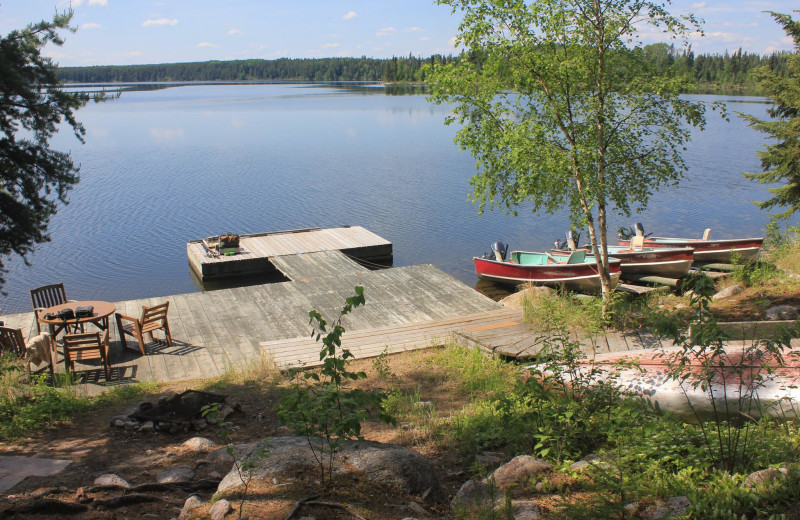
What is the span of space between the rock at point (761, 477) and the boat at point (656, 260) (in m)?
13.5

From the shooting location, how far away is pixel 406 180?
110ft

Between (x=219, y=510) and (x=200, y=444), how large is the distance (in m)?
2.11

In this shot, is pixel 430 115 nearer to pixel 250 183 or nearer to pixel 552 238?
pixel 250 183

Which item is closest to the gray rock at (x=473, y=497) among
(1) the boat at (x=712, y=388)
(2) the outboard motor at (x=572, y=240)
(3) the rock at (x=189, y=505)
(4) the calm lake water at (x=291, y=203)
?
(1) the boat at (x=712, y=388)

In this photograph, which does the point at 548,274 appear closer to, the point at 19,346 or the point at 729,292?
the point at 729,292

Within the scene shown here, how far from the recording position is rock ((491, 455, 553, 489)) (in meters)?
4.28

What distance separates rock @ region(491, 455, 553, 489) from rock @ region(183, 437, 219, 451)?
2.75 metres

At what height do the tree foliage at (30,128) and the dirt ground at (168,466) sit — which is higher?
the tree foliage at (30,128)

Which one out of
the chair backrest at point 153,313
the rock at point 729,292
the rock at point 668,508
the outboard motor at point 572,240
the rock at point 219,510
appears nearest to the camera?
the rock at point 668,508

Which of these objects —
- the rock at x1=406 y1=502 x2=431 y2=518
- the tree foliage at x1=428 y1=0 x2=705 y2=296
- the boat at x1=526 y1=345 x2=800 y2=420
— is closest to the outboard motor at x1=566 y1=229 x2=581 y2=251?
the tree foliage at x1=428 y1=0 x2=705 y2=296

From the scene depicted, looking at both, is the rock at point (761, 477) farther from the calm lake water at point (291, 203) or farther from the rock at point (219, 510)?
the calm lake water at point (291, 203)

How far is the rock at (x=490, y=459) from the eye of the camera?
4.87 m

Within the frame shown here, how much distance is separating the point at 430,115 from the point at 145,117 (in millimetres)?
35164

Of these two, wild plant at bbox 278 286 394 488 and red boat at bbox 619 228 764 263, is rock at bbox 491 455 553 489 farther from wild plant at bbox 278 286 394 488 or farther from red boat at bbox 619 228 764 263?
red boat at bbox 619 228 764 263
